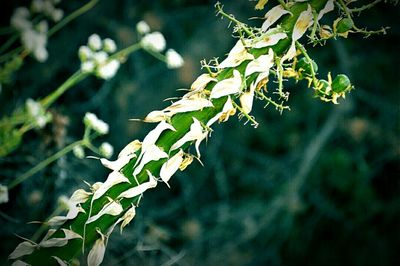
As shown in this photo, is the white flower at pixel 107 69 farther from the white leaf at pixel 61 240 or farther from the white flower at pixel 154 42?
the white leaf at pixel 61 240

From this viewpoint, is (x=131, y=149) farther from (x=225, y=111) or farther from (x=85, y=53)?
(x=85, y=53)

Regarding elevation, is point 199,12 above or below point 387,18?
above

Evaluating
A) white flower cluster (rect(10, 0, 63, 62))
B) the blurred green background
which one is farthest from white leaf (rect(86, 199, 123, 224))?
the blurred green background

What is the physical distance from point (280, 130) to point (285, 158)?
69mm

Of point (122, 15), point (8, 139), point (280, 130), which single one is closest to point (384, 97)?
point (280, 130)

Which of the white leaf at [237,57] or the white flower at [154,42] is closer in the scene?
the white leaf at [237,57]

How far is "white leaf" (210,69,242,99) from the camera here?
0.22m

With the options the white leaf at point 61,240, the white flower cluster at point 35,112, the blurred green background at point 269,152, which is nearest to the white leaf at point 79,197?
the white leaf at point 61,240

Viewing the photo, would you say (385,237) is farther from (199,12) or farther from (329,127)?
(199,12)

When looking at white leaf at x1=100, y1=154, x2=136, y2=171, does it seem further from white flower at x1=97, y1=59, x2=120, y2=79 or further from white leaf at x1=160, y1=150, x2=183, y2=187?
white flower at x1=97, y1=59, x2=120, y2=79

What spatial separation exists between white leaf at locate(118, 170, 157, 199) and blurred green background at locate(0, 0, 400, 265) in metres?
0.74

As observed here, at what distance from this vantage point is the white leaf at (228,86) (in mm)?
216

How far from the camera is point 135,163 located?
0.73 ft

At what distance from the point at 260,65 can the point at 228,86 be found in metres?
0.01
